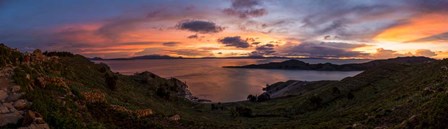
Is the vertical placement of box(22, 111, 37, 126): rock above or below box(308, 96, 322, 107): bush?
above

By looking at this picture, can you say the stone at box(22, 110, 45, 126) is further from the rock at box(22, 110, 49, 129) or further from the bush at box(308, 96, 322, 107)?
the bush at box(308, 96, 322, 107)

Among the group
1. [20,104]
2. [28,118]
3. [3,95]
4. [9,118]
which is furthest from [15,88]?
[28,118]

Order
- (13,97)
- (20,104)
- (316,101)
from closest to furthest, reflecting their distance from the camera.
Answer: (20,104) < (13,97) < (316,101)

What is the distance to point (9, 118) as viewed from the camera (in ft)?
61.7

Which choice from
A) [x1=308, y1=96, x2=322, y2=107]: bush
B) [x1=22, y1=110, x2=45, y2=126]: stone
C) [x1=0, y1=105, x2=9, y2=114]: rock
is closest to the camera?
[x1=22, y1=110, x2=45, y2=126]: stone

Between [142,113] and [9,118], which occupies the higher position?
[9,118]

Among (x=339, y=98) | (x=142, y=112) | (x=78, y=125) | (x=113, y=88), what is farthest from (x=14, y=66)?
(x=339, y=98)

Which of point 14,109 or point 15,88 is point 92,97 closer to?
point 15,88

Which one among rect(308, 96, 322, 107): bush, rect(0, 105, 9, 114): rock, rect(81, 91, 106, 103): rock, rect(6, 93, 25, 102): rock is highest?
rect(6, 93, 25, 102): rock

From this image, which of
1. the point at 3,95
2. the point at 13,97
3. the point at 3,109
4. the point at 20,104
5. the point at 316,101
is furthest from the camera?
the point at 316,101

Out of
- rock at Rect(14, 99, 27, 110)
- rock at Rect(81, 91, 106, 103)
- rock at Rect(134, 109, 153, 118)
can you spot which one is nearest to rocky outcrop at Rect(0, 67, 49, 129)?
rock at Rect(14, 99, 27, 110)

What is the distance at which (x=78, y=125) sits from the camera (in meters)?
21.2

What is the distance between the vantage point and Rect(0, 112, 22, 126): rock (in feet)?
60.5

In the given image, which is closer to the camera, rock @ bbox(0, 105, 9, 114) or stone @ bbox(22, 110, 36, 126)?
stone @ bbox(22, 110, 36, 126)
